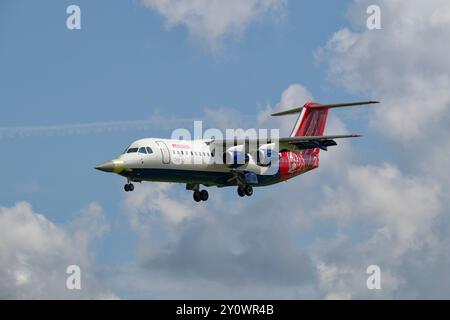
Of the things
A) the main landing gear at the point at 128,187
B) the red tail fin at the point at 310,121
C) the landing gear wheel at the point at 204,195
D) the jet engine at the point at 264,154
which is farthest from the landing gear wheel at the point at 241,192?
the main landing gear at the point at 128,187

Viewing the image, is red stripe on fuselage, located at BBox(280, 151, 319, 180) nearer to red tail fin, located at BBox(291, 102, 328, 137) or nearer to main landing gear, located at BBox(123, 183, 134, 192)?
red tail fin, located at BBox(291, 102, 328, 137)

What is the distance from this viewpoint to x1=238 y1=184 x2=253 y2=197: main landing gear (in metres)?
56.4

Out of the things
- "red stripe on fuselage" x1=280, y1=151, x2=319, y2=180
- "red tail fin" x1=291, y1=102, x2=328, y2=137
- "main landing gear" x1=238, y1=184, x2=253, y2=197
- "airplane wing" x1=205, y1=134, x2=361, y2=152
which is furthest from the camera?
"red tail fin" x1=291, y1=102, x2=328, y2=137

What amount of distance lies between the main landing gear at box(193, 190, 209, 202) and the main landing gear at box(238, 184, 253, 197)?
186 centimetres

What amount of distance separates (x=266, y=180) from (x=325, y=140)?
494cm

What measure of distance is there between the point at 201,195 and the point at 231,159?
3459 millimetres

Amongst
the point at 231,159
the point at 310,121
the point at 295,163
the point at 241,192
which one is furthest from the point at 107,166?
the point at 310,121

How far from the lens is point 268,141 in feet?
181

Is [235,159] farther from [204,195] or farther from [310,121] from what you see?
[310,121]

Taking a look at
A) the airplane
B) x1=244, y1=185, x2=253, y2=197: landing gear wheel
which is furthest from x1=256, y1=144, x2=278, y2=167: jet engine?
x1=244, y1=185, x2=253, y2=197: landing gear wheel

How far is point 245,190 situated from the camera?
56.4 metres
